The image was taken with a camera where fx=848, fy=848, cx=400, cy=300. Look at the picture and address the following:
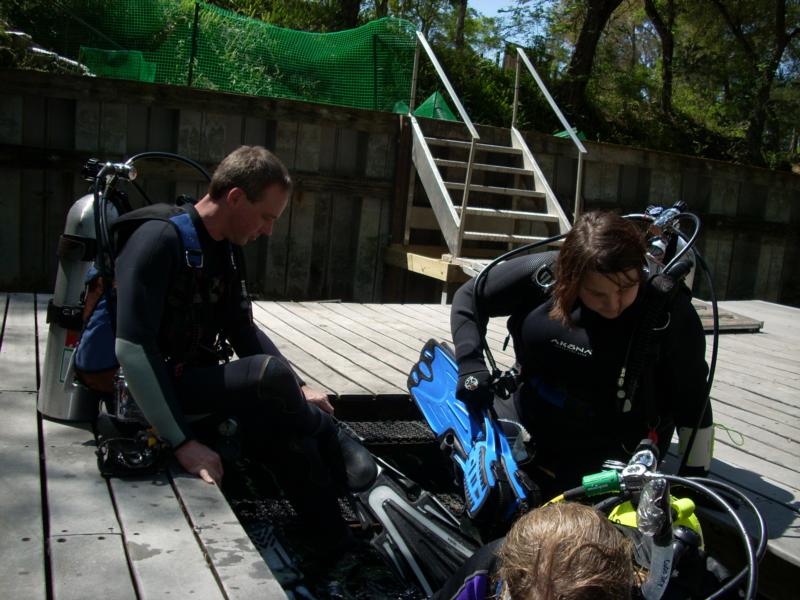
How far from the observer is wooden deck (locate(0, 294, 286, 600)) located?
5.56 feet

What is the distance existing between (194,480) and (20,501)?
43 cm

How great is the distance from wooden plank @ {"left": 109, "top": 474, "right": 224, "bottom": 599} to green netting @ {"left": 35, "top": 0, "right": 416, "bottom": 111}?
6.29 m

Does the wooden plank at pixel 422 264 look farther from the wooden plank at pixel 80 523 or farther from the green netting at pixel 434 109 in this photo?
the wooden plank at pixel 80 523

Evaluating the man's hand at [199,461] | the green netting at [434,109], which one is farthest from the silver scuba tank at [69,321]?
the green netting at [434,109]

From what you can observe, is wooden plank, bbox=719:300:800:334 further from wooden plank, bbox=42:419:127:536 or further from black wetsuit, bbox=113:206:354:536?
wooden plank, bbox=42:419:127:536

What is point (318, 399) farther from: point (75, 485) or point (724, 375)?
point (724, 375)

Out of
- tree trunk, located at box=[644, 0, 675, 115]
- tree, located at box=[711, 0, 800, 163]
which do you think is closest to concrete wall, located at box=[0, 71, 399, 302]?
tree trunk, located at box=[644, 0, 675, 115]

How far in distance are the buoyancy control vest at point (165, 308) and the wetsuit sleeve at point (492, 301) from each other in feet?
2.85

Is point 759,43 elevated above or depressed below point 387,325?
above

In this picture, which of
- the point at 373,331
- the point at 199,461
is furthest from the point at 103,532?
the point at 373,331

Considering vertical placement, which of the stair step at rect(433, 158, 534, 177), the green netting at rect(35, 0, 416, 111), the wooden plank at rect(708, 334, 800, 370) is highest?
the green netting at rect(35, 0, 416, 111)

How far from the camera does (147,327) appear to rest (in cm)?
229

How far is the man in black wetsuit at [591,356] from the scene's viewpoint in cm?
247

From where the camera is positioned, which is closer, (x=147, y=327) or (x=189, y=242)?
(x=147, y=327)
